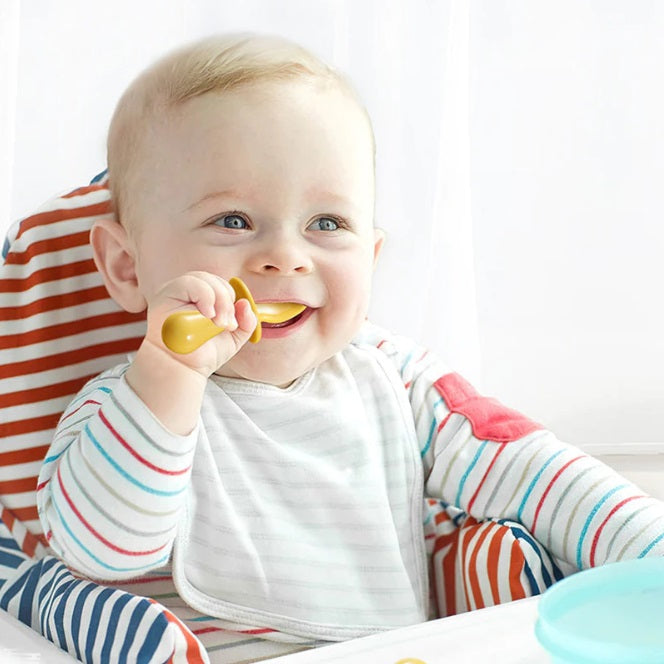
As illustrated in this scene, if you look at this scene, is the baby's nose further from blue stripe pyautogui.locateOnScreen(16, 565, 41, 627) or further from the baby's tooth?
blue stripe pyautogui.locateOnScreen(16, 565, 41, 627)

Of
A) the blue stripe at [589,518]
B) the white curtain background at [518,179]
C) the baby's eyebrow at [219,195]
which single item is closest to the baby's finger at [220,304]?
the baby's eyebrow at [219,195]

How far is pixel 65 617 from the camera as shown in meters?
0.71

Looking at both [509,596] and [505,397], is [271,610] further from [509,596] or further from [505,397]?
[505,397]

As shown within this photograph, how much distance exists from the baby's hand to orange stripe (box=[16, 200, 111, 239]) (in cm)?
21

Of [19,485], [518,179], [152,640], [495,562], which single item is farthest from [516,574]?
[518,179]

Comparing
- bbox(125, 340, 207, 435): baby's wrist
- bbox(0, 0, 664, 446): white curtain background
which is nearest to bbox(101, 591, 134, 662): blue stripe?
bbox(125, 340, 207, 435): baby's wrist

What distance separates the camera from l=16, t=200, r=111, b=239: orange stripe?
2.86 ft

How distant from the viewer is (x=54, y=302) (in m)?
0.87

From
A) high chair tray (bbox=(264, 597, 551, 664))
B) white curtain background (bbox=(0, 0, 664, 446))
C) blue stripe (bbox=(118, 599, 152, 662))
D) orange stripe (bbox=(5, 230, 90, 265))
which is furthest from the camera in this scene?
white curtain background (bbox=(0, 0, 664, 446))

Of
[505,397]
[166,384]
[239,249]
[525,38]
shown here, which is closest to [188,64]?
[239,249]

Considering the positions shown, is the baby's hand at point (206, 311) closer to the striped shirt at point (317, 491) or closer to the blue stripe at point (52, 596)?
the striped shirt at point (317, 491)

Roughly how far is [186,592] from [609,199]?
2.62 feet

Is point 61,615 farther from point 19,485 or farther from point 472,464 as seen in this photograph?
point 472,464

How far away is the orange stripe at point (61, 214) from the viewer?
0.87 metres
